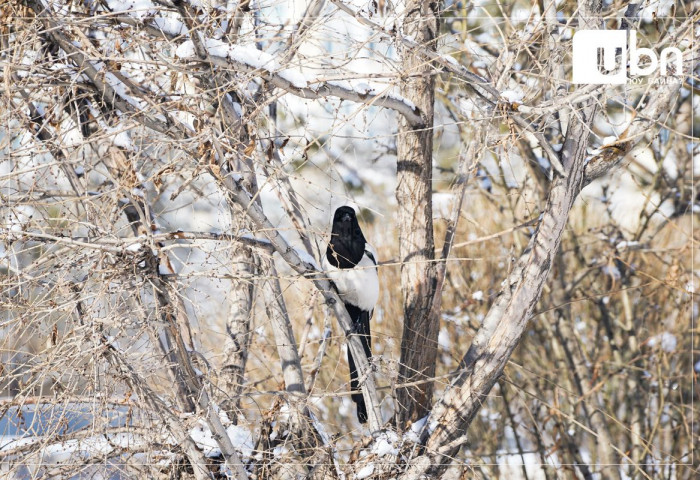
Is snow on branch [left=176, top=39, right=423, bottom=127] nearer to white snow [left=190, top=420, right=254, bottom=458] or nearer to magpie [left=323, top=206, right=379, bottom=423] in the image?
magpie [left=323, top=206, right=379, bottom=423]

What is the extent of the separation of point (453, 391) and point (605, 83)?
4.41ft

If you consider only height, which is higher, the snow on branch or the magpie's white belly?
the snow on branch

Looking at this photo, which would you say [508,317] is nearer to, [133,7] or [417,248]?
[417,248]

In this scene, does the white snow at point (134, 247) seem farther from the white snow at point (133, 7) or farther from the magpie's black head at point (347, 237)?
the magpie's black head at point (347, 237)

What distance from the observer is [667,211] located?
6.24m

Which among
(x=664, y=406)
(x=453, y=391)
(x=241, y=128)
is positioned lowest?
(x=664, y=406)

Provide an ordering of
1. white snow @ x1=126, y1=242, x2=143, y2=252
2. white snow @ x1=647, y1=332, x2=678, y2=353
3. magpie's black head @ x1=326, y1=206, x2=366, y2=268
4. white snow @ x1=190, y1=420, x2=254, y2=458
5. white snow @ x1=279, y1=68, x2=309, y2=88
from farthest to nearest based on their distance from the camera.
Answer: white snow @ x1=647, y1=332, x2=678, y2=353, magpie's black head @ x1=326, y1=206, x2=366, y2=268, white snow @ x1=190, y1=420, x2=254, y2=458, white snow @ x1=279, y1=68, x2=309, y2=88, white snow @ x1=126, y1=242, x2=143, y2=252

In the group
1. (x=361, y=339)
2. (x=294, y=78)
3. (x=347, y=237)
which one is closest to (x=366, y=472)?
(x=361, y=339)

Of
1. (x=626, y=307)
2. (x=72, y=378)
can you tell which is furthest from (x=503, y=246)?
(x=72, y=378)

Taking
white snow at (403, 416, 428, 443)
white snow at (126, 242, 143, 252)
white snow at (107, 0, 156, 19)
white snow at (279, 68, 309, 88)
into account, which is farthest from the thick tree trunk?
white snow at (126, 242, 143, 252)

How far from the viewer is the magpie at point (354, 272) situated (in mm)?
3191

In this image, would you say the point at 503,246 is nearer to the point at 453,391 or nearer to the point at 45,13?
the point at 453,391

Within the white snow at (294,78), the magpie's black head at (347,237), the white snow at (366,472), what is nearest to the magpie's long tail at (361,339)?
the magpie's black head at (347,237)

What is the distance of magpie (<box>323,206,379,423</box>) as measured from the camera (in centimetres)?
319
